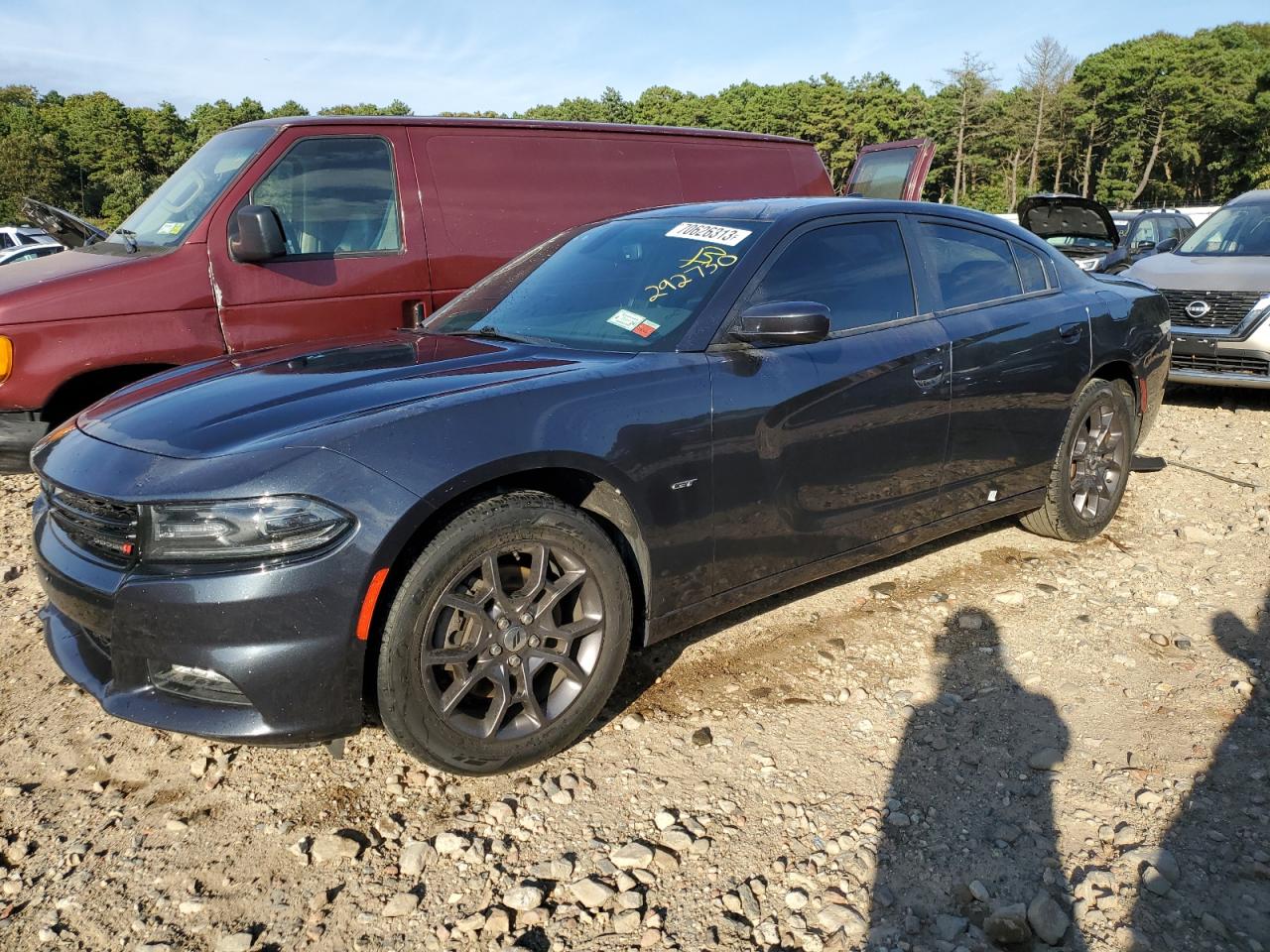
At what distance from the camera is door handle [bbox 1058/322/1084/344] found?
13.4ft

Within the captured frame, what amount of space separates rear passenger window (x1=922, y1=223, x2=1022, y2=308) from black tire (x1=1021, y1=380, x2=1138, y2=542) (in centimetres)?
69

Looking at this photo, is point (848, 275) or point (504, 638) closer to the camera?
point (504, 638)

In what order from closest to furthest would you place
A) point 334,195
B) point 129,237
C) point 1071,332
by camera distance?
point 1071,332 → point 129,237 → point 334,195

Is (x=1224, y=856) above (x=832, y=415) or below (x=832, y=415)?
below

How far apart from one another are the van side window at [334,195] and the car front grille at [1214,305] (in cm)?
599

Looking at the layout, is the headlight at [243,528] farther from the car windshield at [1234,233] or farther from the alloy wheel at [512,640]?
the car windshield at [1234,233]

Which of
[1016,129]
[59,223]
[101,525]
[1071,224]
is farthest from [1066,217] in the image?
[1016,129]

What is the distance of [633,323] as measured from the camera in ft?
10.1

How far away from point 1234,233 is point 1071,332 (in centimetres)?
560

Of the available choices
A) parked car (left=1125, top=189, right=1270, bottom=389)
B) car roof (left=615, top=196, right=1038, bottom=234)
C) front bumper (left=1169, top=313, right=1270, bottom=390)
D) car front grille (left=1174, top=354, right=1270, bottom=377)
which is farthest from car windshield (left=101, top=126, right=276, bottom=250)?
car front grille (left=1174, top=354, right=1270, bottom=377)

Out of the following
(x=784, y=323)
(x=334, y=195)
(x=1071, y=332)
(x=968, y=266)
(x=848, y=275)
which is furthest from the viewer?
(x=334, y=195)

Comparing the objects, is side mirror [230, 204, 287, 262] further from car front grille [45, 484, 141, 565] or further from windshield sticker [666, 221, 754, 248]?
car front grille [45, 484, 141, 565]

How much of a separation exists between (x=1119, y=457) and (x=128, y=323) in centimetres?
482

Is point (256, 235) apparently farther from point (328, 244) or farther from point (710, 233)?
point (710, 233)
